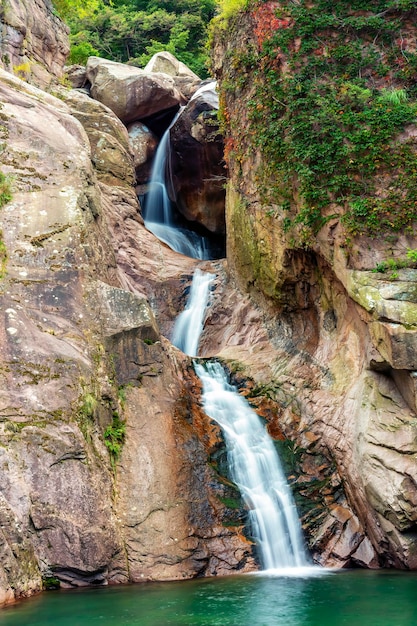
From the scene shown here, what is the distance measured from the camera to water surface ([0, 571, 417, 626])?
7805mm

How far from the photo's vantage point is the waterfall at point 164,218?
2275 cm

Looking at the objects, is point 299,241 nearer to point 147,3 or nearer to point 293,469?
point 293,469

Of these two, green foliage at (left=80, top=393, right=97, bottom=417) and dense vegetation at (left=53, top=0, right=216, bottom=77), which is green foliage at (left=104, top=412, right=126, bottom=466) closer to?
green foliage at (left=80, top=393, right=97, bottom=417)

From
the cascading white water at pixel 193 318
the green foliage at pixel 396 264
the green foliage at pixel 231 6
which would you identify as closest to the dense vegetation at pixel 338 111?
the green foliage at pixel 396 264

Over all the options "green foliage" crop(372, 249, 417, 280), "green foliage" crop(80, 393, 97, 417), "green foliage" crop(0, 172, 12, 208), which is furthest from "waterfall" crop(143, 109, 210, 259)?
Result: "green foliage" crop(80, 393, 97, 417)

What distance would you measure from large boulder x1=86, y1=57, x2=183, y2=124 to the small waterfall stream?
539 inches

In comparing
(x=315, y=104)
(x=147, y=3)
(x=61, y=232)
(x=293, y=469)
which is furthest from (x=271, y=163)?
(x=147, y=3)

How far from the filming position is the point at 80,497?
9.89 metres

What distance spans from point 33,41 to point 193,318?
407 inches

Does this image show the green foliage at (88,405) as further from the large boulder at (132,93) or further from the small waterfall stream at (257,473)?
the large boulder at (132,93)

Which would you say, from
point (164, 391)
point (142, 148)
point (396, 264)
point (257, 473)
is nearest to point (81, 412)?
point (164, 391)

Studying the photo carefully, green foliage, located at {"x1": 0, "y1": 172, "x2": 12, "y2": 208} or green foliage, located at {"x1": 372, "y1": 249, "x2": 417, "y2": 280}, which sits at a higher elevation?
green foliage, located at {"x1": 0, "y1": 172, "x2": 12, "y2": 208}

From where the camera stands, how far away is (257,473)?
1235 cm

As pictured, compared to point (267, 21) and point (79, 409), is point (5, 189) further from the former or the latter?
point (267, 21)
